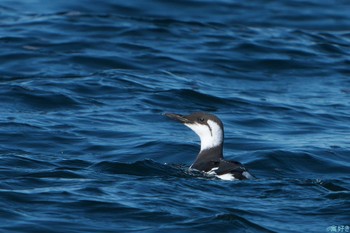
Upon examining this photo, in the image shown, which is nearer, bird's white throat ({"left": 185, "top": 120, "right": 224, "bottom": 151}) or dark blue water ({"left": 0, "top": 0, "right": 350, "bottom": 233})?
dark blue water ({"left": 0, "top": 0, "right": 350, "bottom": 233})

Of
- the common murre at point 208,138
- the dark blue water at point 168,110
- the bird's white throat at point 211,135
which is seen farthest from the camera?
the bird's white throat at point 211,135

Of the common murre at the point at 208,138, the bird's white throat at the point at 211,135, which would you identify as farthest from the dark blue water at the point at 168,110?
the bird's white throat at the point at 211,135

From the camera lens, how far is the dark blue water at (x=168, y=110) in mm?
9875

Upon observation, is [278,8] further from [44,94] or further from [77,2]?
[44,94]

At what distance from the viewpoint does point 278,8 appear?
960 inches

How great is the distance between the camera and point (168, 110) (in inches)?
619

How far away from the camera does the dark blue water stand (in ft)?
32.4

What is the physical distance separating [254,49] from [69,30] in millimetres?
3691

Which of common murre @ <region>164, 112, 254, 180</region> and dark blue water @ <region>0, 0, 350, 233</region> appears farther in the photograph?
common murre @ <region>164, 112, 254, 180</region>

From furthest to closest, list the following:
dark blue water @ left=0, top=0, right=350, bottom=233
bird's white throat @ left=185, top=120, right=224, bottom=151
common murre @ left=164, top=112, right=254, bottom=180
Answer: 1. bird's white throat @ left=185, top=120, right=224, bottom=151
2. common murre @ left=164, top=112, right=254, bottom=180
3. dark blue water @ left=0, top=0, right=350, bottom=233

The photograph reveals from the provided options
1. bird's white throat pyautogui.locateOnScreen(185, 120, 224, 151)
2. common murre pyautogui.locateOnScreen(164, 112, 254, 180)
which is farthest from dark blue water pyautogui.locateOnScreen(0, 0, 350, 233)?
bird's white throat pyautogui.locateOnScreen(185, 120, 224, 151)

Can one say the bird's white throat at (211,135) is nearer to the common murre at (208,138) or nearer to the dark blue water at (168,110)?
the common murre at (208,138)

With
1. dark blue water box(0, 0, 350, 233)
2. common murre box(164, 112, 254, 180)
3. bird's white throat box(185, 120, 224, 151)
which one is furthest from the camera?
bird's white throat box(185, 120, 224, 151)

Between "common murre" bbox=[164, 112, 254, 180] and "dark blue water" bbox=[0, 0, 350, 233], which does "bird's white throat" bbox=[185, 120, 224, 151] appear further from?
"dark blue water" bbox=[0, 0, 350, 233]
